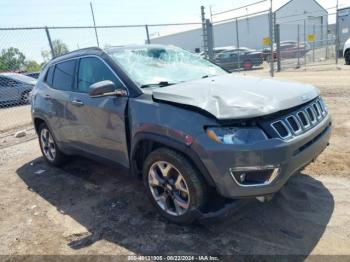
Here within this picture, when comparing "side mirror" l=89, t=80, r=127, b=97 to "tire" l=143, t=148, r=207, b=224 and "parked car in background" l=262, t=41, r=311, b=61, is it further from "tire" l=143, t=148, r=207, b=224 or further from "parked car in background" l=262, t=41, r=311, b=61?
"parked car in background" l=262, t=41, r=311, b=61

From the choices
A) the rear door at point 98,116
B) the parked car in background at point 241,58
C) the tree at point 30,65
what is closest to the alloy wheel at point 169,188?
the rear door at point 98,116

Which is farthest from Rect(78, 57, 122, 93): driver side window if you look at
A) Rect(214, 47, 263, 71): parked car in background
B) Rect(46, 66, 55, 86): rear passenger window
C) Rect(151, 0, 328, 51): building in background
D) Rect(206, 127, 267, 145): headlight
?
Rect(151, 0, 328, 51): building in background

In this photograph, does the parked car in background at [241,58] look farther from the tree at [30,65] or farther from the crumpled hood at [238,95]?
the crumpled hood at [238,95]

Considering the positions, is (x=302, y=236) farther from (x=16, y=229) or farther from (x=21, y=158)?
(x=21, y=158)

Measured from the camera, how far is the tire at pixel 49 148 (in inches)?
201

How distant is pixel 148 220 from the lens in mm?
3381

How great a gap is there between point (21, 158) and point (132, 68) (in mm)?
3767

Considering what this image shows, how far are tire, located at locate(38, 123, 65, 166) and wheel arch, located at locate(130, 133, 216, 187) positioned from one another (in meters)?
2.06

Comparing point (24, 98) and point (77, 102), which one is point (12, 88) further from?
point (77, 102)

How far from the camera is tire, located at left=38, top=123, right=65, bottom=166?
16.8ft

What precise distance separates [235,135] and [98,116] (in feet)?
5.82

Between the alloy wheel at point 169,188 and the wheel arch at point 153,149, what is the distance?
0.20 metres

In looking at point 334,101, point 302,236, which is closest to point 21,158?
point 302,236

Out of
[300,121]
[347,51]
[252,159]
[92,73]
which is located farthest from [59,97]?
[347,51]
